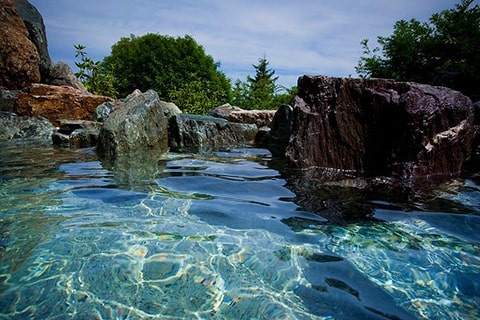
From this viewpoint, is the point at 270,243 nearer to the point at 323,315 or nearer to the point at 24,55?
the point at 323,315

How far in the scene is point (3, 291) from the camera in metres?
1.63

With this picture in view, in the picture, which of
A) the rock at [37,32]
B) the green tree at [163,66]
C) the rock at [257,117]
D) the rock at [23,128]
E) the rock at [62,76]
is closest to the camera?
the rock at [23,128]

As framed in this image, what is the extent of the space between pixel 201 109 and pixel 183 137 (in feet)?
41.5

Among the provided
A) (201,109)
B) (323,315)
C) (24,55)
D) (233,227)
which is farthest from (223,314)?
(201,109)

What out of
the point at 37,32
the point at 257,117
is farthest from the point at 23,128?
the point at 37,32

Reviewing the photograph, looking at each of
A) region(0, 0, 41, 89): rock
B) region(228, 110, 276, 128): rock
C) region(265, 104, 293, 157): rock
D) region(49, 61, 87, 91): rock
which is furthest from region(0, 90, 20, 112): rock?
region(265, 104, 293, 157): rock

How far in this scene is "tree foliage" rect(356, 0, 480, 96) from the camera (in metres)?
8.88

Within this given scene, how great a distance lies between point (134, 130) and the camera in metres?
6.14

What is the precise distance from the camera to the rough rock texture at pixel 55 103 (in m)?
11.8

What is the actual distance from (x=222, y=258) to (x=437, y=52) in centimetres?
1171

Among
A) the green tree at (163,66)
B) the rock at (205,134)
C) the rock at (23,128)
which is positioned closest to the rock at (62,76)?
the rock at (23,128)

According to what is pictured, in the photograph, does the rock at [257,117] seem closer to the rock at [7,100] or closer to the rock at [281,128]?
the rock at [281,128]

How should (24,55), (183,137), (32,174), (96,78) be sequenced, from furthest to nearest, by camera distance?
(96,78), (24,55), (183,137), (32,174)

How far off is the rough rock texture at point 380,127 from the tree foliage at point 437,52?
5719 millimetres
